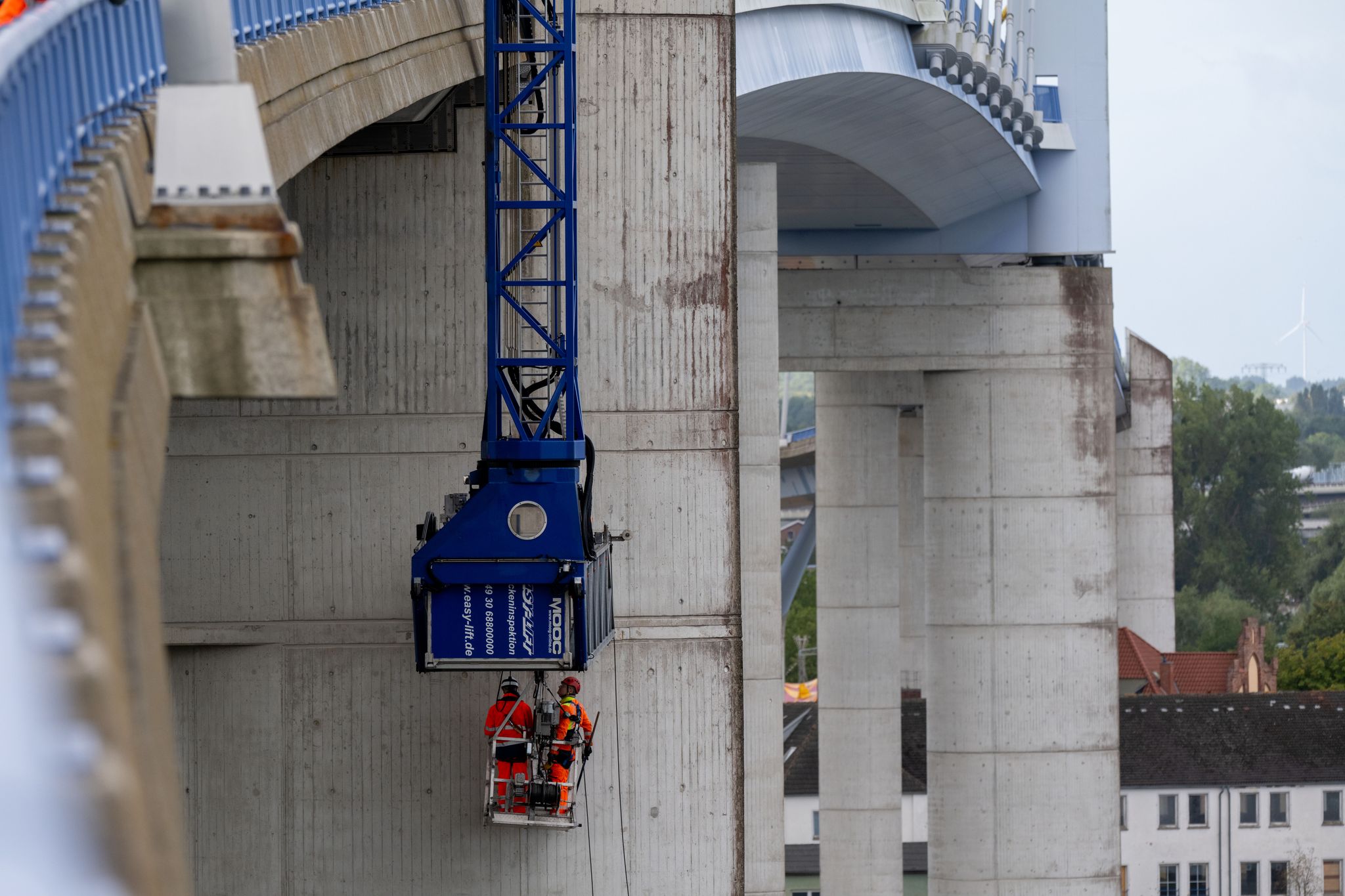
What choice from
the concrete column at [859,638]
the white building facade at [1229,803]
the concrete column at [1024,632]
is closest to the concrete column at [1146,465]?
the white building facade at [1229,803]

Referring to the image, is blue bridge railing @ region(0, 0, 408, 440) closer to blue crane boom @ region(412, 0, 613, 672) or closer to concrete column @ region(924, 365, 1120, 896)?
blue crane boom @ region(412, 0, 613, 672)

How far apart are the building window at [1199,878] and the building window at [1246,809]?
169 centimetres

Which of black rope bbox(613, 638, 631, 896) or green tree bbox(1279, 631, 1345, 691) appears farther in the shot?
green tree bbox(1279, 631, 1345, 691)

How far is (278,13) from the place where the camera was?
11664 mm

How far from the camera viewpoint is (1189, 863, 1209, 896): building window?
55000mm

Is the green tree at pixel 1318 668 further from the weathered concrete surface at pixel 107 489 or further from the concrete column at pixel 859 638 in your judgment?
the weathered concrete surface at pixel 107 489

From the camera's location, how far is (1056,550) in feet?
101

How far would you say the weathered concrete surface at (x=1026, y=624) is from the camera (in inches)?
1201

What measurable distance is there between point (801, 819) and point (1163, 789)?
11082 mm

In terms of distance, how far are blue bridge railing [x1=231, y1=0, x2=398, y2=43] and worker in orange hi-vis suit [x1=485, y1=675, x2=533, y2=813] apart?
5.78 metres

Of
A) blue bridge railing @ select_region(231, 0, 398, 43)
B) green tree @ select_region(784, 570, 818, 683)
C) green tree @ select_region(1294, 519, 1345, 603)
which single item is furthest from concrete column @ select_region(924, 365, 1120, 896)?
green tree @ select_region(1294, 519, 1345, 603)

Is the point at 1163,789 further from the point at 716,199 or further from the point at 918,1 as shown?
the point at 716,199

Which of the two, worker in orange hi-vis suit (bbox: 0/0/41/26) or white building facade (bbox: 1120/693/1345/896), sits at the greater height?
worker in orange hi-vis suit (bbox: 0/0/41/26)

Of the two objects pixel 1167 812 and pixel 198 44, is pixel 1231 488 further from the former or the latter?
pixel 198 44
